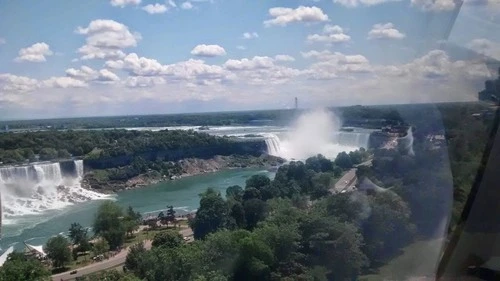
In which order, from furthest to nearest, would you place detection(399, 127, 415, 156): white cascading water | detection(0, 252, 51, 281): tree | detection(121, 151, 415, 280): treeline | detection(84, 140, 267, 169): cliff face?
1. detection(84, 140, 267, 169): cliff face
2. detection(399, 127, 415, 156): white cascading water
3. detection(121, 151, 415, 280): treeline
4. detection(0, 252, 51, 281): tree

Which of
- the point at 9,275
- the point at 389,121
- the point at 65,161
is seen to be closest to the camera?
the point at 9,275

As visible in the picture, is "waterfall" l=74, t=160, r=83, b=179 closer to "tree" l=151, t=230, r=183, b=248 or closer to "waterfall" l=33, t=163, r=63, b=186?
"waterfall" l=33, t=163, r=63, b=186

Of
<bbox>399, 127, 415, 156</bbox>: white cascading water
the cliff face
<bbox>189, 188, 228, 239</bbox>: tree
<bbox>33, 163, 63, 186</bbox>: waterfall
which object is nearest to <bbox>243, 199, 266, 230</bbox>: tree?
<bbox>189, 188, 228, 239</bbox>: tree

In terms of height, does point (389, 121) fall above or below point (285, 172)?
above

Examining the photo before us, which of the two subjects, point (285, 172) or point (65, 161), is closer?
point (285, 172)

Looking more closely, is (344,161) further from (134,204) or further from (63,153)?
(63,153)

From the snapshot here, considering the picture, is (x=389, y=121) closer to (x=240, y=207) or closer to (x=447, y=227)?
(x=240, y=207)

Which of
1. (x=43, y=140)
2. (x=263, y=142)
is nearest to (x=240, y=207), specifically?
(x=263, y=142)

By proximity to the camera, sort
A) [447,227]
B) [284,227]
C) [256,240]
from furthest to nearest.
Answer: [284,227] < [256,240] < [447,227]
